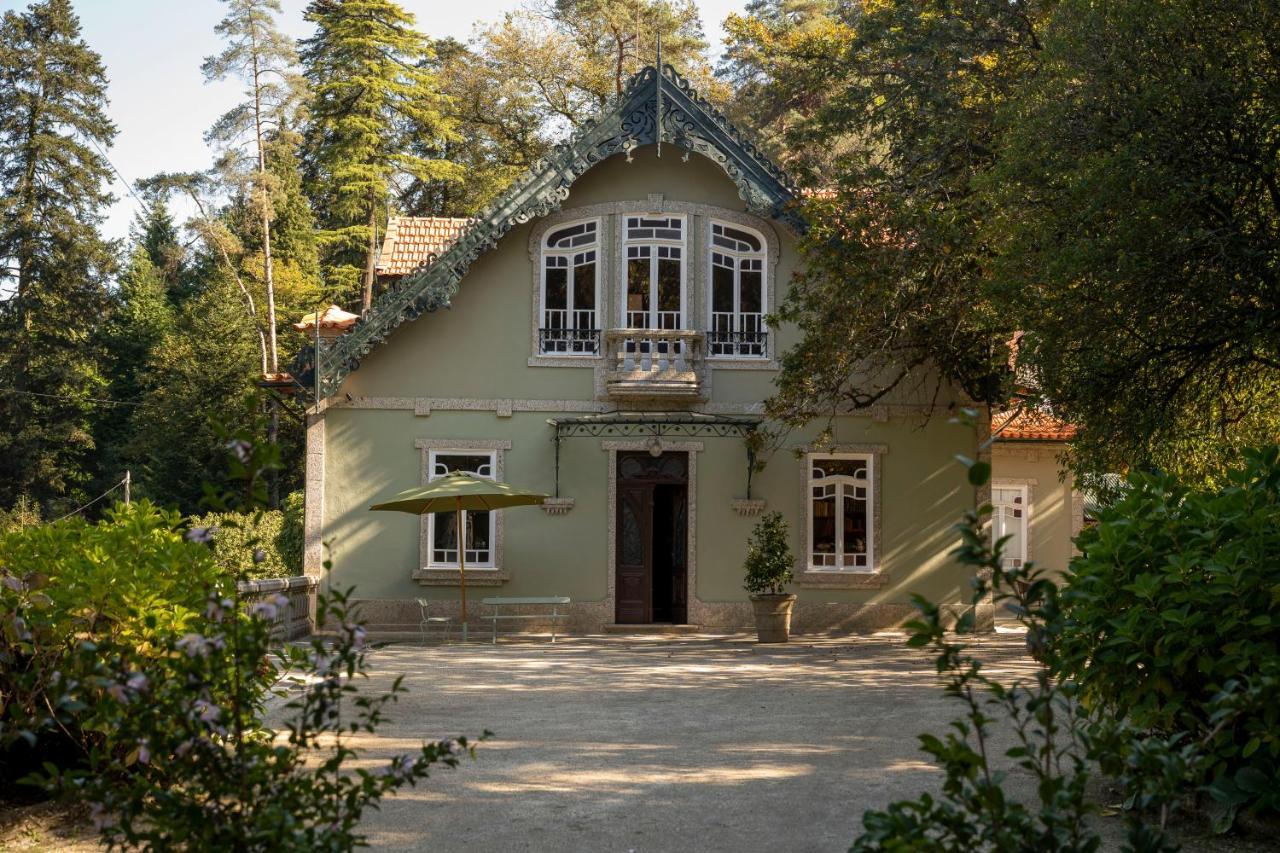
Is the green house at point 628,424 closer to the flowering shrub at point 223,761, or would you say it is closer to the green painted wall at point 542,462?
the green painted wall at point 542,462

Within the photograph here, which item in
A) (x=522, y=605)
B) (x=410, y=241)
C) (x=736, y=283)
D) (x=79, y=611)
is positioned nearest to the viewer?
(x=79, y=611)

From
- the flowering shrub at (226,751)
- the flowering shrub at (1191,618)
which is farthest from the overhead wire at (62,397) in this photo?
the flowering shrub at (226,751)

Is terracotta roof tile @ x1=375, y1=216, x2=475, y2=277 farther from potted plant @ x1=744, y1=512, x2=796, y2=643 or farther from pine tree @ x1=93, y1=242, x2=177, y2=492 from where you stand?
pine tree @ x1=93, y1=242, x2=177, y2=492

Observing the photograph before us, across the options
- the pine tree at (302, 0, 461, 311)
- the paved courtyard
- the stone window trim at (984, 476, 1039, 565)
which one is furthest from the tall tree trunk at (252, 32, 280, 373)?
the paved courtyard

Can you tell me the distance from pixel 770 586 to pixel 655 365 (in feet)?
12.0

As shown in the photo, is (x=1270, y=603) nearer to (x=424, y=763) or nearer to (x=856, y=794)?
(x=856, y=794)

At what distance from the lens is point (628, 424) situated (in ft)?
65.1

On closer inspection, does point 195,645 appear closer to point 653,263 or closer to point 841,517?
point 653,263

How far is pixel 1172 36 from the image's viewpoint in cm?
A: 1255

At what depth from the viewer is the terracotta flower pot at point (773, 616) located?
18.1 meters

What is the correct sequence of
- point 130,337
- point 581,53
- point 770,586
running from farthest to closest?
point 130,337 < point 581,53 < point 770,586

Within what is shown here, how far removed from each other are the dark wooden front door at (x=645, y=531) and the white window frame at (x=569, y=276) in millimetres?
1737

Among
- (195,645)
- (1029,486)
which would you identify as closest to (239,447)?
(195,645)

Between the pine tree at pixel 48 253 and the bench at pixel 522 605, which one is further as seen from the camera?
the pine tree at pixel 48 253
